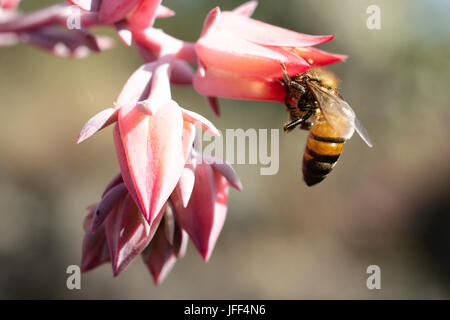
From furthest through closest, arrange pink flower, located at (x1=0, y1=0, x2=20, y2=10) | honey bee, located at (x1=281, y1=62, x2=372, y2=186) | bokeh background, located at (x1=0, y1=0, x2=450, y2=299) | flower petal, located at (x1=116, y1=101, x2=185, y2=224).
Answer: bokeh background, located at (x1=0, y1=0, x2=450, y2=299)
pink flower, located at (x1=0, y1=0, x2=20, y2=10)
honey bee, located at (x1=281, y1=62, x2=372, y2=186)
flower petal, located at (x1=116, y1=101, x2=185, y2=224)

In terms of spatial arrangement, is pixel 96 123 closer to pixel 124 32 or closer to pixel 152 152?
pixel 152 152

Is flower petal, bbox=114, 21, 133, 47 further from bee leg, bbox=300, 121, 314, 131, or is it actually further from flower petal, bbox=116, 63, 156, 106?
bee leg, bbox=300, 121, 314, 131

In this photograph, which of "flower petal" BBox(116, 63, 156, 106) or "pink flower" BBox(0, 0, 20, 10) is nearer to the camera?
"flower petal" BBox(116, 63, 156, 106)

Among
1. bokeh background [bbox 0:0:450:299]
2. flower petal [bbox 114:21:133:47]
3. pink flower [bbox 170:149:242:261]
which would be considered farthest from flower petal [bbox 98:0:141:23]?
bokeh background [bbox 0:0:450:299]

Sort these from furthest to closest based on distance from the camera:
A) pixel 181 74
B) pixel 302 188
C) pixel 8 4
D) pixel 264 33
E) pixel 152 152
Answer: pixel 302 188, pixel 8 4, pixel 181 74, pixel 264 33, pixel 152 152

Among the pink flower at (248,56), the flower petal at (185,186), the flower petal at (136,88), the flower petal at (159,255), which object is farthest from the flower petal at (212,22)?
the flower petal at (159,255)

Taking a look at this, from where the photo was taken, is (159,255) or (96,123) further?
(159,255)

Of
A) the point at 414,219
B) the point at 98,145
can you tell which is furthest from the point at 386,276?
the point at 98,145

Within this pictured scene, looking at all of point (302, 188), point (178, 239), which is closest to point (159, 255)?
point (178, 239)
